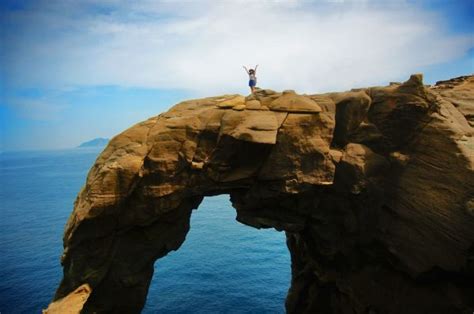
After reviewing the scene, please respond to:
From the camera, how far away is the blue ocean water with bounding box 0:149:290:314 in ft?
129

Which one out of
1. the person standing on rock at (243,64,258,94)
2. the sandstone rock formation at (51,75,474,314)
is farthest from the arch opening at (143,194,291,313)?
the person standing on rock at (243,64,258,94)

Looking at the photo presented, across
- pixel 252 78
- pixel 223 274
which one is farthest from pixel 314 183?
pixel 223 274

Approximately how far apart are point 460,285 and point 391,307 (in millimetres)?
4681

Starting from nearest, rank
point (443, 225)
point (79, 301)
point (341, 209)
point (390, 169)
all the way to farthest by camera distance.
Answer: point (443, 225) < point (79, 301) < point (390, 169) < point (341, 209)

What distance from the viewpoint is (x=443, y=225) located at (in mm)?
17438

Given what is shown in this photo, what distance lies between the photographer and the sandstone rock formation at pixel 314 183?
61.0ft

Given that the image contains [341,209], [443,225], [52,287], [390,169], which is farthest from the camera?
[52,287]

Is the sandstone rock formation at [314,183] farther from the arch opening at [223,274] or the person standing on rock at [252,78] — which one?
the arch opening at [223,274]

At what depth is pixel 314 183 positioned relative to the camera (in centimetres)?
1986

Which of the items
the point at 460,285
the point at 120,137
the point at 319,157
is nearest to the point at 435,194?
the point at 460,285

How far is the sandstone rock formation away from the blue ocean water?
61.3 ft

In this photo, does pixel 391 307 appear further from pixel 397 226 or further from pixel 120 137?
pixel 120 137

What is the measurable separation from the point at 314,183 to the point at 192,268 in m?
37.8

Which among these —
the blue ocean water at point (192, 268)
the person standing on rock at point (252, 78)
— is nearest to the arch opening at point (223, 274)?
the blue ocean water at point (192, 268)
